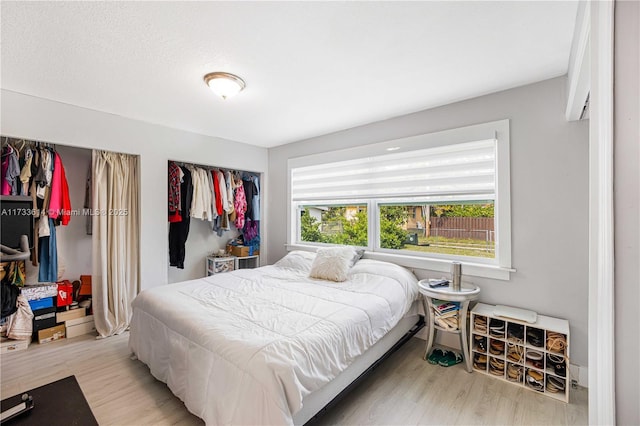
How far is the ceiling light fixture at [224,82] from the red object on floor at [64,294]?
112 inches

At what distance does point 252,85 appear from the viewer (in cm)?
241

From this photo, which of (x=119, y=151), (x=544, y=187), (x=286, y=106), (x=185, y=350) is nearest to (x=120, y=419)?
(x=185, y=350)

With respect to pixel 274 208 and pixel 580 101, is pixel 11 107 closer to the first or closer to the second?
pixel 274 208

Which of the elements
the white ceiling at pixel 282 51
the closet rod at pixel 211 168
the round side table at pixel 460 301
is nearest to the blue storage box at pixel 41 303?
the closet rod at pixel 211 168

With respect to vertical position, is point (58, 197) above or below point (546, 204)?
above

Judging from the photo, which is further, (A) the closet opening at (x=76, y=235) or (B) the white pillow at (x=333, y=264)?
(B) the white pillow at (x=333, y=264)

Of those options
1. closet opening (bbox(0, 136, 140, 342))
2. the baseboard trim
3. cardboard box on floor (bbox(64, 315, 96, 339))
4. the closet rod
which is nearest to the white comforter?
closet opening (bbox(0, 136, 140, 342))

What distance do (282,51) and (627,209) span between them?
6.30 feet

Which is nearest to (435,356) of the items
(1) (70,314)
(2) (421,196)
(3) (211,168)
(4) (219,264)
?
(2) (421,196)

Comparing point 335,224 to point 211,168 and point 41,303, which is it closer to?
point 211,168

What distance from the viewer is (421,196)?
10.2 ft

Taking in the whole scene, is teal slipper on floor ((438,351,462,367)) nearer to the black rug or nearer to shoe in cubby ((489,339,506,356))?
shoe in cubby ((489,339,506,356))

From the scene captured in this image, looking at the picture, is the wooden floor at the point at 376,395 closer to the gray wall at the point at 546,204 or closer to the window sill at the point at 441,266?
the gray wall at the point at 546,204

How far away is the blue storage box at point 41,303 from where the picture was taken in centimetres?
294
